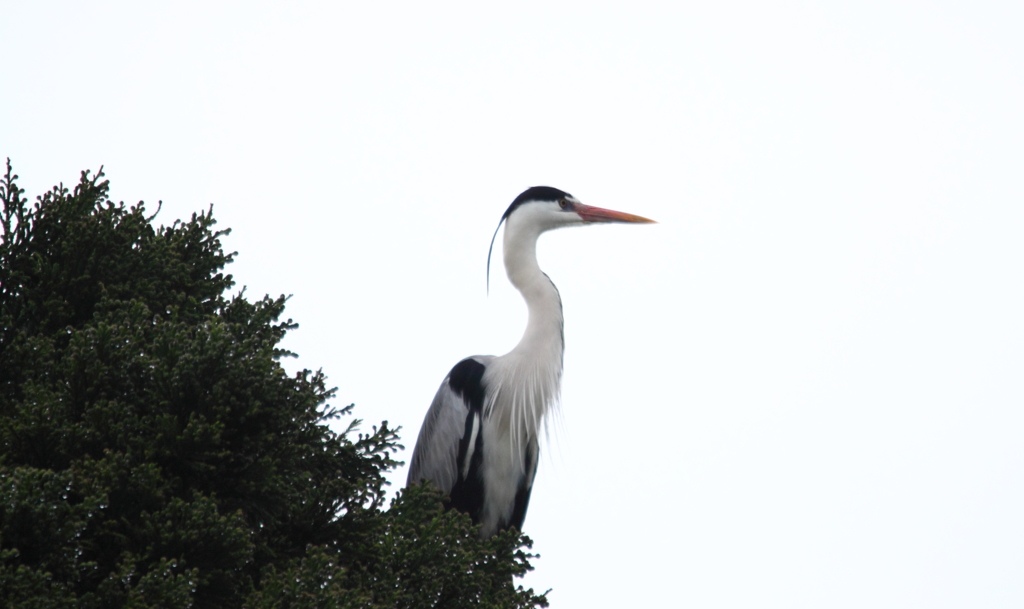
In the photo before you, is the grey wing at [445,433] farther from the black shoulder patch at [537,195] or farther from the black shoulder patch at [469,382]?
the black shoulder patch at [537,195]

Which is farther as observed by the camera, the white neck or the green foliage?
the white neck

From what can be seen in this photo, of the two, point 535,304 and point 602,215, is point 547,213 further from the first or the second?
point 535,304

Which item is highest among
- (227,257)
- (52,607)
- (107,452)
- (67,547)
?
(227,257)

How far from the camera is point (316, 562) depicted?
128 inches

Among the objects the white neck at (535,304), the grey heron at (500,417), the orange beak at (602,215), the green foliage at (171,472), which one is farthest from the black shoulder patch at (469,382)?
the green foliage at (171,472)

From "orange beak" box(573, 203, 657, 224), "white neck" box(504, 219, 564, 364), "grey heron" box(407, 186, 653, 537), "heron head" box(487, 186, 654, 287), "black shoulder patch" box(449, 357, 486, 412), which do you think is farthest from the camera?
"orange beak" box(573, 203, 657, 224)

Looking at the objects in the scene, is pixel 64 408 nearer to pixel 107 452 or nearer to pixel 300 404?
pixel 107 452

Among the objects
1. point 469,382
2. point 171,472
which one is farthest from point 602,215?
point 171,472

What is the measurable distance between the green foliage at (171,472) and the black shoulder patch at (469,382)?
2.75m

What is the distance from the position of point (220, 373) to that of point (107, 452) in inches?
17.9

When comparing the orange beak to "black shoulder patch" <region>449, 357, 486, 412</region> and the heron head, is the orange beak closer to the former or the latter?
the heron head

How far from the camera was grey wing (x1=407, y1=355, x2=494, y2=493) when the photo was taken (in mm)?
6871

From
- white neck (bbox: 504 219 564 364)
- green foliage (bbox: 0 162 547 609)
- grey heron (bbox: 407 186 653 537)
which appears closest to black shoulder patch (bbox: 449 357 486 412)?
grey heron (bbox: 407 186 653 537)

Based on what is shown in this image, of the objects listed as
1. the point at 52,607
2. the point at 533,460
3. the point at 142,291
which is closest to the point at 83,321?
the point at 142,291
